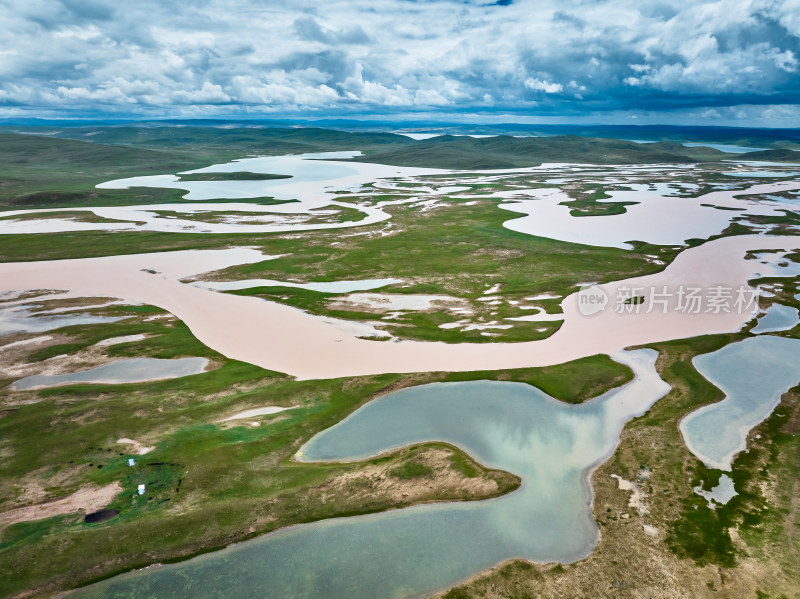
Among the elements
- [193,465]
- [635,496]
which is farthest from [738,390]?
[193,465]

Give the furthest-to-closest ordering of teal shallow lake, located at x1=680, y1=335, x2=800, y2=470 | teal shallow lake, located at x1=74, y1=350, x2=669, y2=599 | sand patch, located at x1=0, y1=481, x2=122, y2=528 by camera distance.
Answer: teal shallow lake, located at x1=680, y1=335, x2=800, y2=470
sand patch, located at x1=0, y1=481, x2=122, y2=528
teal shallow lake, located at x1=74, y1=350, x2=669, y2=599

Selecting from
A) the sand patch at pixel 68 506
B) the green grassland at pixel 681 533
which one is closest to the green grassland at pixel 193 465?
the sand patch at pixel 68 506

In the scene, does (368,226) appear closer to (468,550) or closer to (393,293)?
(393,293)

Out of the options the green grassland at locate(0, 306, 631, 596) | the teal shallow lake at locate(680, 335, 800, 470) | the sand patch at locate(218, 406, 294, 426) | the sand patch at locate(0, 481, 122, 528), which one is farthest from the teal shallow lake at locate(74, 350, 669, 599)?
the sand patch at locate(0, 481, 122, 528)

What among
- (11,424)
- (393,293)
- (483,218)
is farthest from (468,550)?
(483,218)

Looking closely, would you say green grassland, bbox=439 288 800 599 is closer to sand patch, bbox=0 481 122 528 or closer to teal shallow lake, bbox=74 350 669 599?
teal shallow lake, bbox=74 350 669 599

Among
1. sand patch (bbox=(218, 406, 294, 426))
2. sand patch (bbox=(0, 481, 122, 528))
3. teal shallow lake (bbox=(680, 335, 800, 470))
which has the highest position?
sand patch (bbox=(0, 481, 122, 528))
